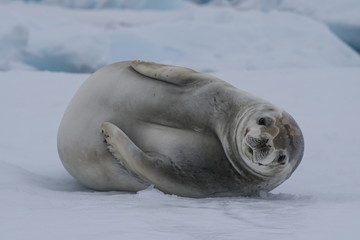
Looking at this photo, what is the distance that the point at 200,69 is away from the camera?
9.11m

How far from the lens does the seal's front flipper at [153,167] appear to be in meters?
2.39

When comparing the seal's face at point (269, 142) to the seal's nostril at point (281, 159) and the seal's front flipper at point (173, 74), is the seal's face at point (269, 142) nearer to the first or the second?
the seal's nostril at point (281, 159)

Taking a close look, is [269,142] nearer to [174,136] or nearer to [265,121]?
[265,121]

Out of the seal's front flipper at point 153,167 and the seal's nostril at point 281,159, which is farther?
the seal's front flipper at point 153,167

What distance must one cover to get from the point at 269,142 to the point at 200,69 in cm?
698

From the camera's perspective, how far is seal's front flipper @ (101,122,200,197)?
239 centimetres

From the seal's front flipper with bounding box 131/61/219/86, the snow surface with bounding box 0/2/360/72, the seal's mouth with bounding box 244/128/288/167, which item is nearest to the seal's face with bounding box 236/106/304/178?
the seal's mouth with bounding box 244/128/288/167

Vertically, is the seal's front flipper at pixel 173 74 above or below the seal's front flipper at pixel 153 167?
above

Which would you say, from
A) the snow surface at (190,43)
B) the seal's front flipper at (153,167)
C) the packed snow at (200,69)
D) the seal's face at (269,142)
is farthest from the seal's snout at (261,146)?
the snow surface at (190,43)

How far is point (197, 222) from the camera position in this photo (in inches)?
68.8

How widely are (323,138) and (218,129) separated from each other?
64.5 inches

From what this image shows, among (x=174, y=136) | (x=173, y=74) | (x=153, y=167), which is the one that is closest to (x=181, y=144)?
(x=174, y=136)

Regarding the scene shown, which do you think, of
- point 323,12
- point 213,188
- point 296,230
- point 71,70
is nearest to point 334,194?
point 213,188

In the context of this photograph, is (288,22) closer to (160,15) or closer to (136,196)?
(160,15)
